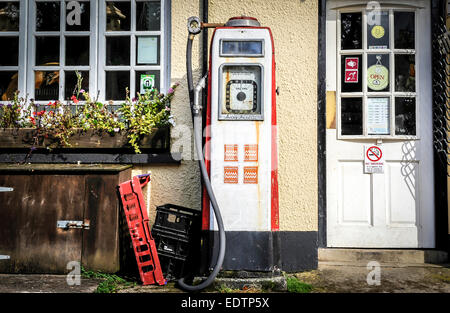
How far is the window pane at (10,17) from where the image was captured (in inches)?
175

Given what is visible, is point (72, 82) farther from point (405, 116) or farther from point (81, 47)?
point (405, 116)

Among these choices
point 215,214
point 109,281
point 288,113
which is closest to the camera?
point 215,214

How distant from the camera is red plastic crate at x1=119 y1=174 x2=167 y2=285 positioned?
11.3ft

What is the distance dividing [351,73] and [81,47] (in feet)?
10.5

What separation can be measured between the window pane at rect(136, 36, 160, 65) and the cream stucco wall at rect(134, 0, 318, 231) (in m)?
0.34

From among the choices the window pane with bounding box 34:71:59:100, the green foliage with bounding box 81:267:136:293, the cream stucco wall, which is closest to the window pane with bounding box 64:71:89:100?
the window pane with bounding box 34:71:59:100

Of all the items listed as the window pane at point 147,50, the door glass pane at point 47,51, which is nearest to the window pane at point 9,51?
the door glass pane at point 47,51

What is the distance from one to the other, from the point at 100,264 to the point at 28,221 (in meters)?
0.85

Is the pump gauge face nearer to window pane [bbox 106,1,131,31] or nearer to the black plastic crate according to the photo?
the black plastic crate

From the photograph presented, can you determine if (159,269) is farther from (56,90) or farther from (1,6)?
(1,6)

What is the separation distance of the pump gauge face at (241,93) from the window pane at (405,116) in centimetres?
194

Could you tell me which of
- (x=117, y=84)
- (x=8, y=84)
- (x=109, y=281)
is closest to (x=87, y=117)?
(x=117, y=84)

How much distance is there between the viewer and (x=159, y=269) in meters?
3.47

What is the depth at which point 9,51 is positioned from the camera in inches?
175
